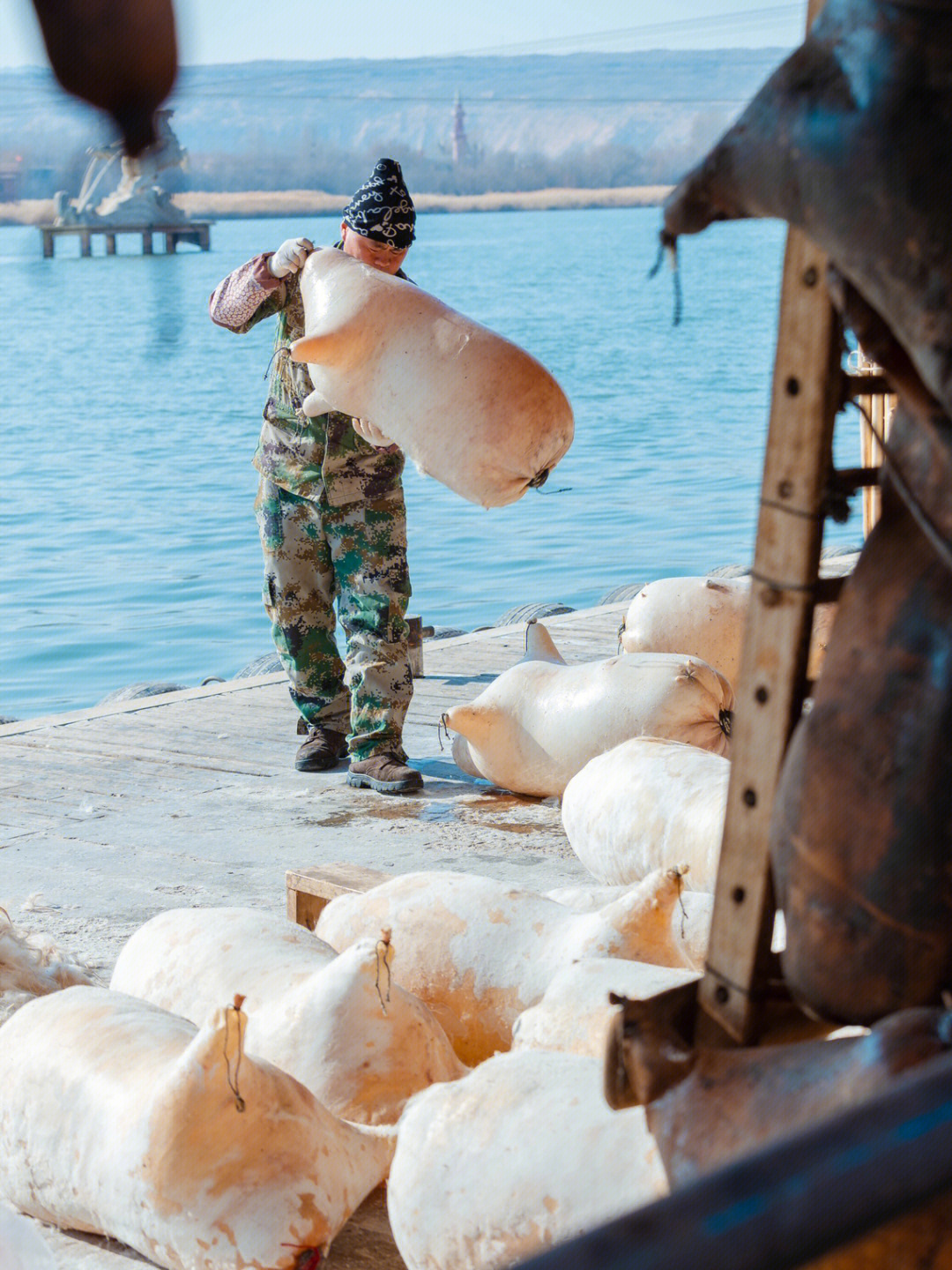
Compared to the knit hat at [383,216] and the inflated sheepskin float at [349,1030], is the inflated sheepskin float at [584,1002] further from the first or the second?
the knit hat at [383,216]

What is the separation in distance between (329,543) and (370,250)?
3.48 feet

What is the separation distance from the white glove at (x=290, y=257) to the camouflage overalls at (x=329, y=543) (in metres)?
0.30

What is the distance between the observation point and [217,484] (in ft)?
67.5

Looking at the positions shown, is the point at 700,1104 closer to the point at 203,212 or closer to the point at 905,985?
the point at 905,985

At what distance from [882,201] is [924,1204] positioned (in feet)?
2.49

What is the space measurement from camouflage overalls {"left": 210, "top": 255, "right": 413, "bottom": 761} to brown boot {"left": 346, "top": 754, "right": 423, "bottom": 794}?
0.06 metres

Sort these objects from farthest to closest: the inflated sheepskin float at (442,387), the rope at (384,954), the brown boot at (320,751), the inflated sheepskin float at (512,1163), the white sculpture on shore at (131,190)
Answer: the brown boot at (320,751), the inflated sheepskin float at (442,387), the rope at (384,954), the inflated sheepskin float at (512,1163), the white sculpture on shore at (131,190)

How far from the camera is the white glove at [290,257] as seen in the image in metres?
4.62

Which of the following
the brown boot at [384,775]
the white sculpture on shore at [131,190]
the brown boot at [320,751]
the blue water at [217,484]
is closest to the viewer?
the white sculpture on shore at [131,190]

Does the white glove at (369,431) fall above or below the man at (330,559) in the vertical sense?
above

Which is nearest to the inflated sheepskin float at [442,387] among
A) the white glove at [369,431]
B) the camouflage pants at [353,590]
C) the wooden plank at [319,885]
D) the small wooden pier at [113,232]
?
the white glove at [369,431]

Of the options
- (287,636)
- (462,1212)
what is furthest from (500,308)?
(462,1212)

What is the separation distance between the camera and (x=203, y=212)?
660 mm

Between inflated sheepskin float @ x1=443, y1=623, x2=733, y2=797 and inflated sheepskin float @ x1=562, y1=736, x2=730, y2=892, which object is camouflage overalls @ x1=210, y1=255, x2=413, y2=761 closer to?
inflated sheepskin float @ x1=443, y1=623, x2=733, y2=797
